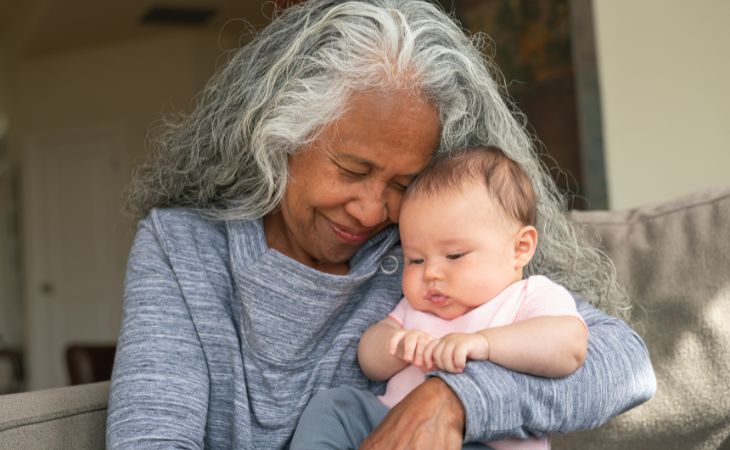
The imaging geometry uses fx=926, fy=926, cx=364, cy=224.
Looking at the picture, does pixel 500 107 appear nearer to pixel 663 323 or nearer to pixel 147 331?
pixel 663 323

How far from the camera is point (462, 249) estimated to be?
1.44 meters

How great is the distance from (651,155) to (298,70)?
2.17 metres

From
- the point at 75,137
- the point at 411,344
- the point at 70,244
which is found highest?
the point at 411,344

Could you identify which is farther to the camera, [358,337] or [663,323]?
[663,323]

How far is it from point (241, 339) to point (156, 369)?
0.19m

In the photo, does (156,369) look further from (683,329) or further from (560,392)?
(683,329)

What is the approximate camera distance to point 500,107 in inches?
68.4

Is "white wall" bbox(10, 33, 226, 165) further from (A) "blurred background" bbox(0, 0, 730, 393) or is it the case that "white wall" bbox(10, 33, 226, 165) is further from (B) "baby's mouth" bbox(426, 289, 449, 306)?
(B) "baby's mouth" bbox(426, 289, 449, 306)

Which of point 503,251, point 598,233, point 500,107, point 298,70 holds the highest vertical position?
point 298,70

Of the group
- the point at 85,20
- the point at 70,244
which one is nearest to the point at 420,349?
the point at 85,20

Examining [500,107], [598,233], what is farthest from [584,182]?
[500,107]

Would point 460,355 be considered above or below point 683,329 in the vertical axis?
above

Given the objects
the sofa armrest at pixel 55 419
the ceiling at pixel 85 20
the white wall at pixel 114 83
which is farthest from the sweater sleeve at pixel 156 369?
the white wall at pixel 114 83

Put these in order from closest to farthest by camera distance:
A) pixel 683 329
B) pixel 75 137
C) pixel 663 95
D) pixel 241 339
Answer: pixel 241 339 < pixel 683 329 < pixel 663 95 < pixel 75 137
